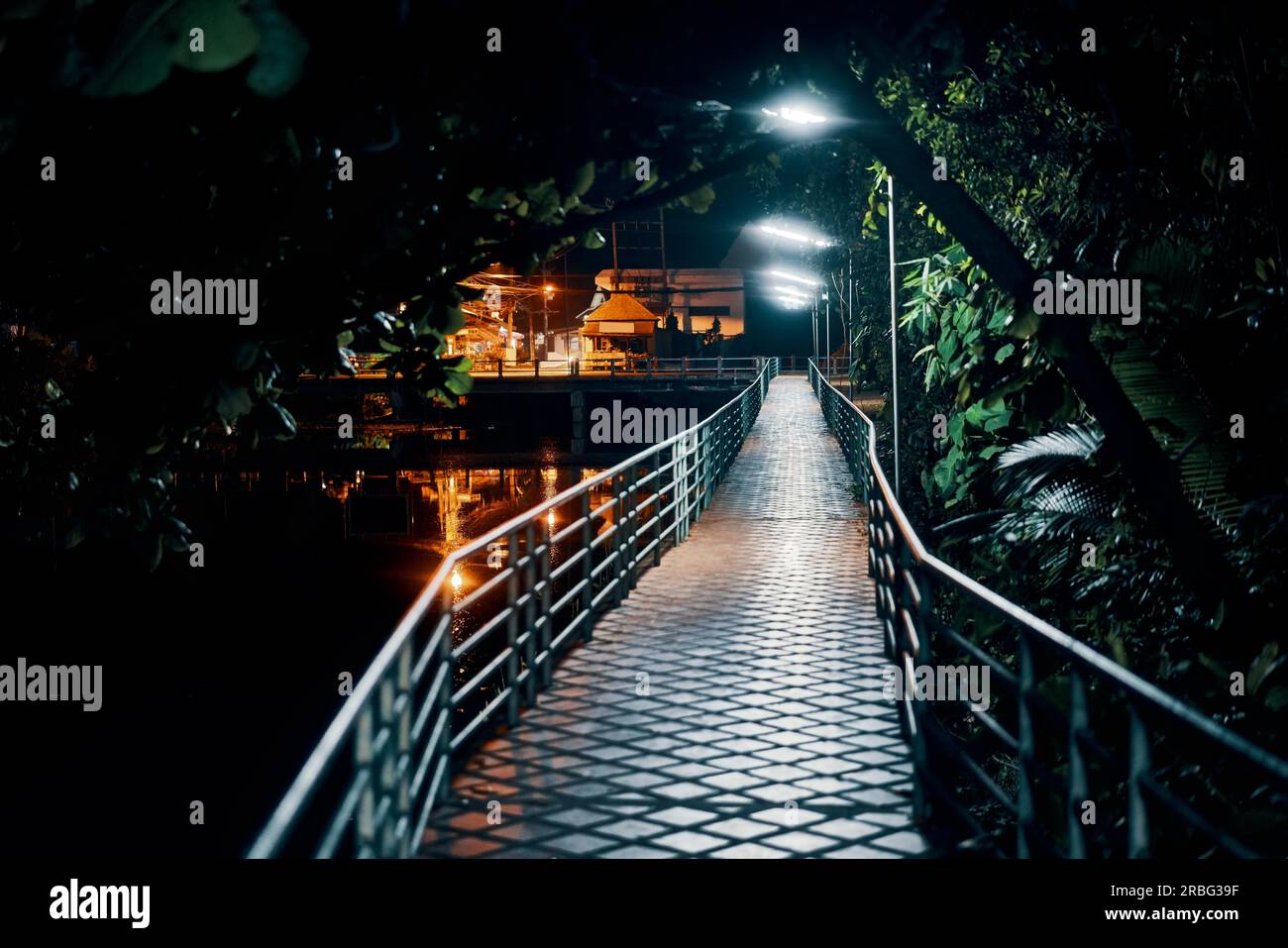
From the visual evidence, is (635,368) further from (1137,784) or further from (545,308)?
(1137,784)

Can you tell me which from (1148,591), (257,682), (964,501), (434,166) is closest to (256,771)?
(257,682)

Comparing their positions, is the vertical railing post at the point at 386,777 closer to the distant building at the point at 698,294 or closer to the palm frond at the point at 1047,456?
the palm frond at the point at 1047,456

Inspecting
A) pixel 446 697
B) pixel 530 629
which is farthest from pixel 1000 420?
pixel 446 697

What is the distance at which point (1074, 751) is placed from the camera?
3.56 meters

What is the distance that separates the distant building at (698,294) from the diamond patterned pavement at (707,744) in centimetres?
5810

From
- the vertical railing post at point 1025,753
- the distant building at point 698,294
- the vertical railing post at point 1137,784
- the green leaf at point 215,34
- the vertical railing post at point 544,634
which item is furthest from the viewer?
the distant building at point 698,294

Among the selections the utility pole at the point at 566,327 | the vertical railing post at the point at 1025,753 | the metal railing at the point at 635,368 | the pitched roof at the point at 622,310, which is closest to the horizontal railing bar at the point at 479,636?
the vertical railing post at the point at 1025,753

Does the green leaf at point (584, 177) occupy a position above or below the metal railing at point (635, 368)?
below

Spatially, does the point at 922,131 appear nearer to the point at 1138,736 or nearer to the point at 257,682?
the point at 1138,736

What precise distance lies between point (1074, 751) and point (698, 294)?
67.1 metres

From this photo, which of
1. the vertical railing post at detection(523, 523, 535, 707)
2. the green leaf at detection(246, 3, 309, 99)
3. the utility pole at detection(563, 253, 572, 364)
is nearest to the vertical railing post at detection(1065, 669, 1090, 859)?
the green leaf at detection(246, 3, 309, 99)

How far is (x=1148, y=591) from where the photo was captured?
294 inches

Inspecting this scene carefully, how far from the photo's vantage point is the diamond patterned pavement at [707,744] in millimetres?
5004

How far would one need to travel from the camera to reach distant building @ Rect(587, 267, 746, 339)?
68.7m
